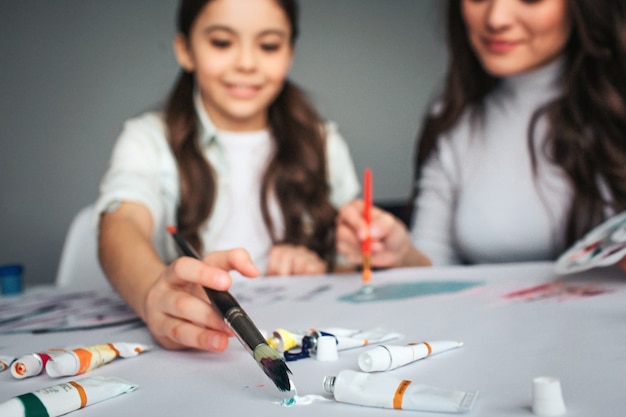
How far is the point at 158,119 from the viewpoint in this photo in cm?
113

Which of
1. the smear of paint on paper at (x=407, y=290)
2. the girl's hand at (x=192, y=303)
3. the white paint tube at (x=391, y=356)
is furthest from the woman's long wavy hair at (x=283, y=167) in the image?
the white paint tube at (x=391, y=356)

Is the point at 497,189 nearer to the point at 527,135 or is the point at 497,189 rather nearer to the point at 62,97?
the point at 527,135

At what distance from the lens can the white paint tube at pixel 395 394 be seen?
0.29 meters

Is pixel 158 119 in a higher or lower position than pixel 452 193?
higher

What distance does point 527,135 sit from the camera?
104cm

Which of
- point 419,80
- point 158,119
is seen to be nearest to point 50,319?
point 158,119

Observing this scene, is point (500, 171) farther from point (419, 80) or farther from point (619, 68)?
point (419, 80)

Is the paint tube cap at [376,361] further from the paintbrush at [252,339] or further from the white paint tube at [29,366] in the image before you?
the white paint tube at [29,366]

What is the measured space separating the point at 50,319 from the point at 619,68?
87cm

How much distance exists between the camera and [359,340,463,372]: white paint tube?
34 cm

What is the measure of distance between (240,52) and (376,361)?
0.79 m

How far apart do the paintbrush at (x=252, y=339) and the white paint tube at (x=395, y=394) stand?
0.03m

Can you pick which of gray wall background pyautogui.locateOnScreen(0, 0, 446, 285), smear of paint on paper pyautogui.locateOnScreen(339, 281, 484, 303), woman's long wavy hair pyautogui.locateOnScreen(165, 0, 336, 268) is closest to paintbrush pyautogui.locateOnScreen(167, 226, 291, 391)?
smear of paint on paper pyautogui.locateOnScreen(339, 281, 484, 303)

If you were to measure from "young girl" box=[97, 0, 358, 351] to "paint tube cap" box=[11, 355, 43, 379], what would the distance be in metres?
0.43
